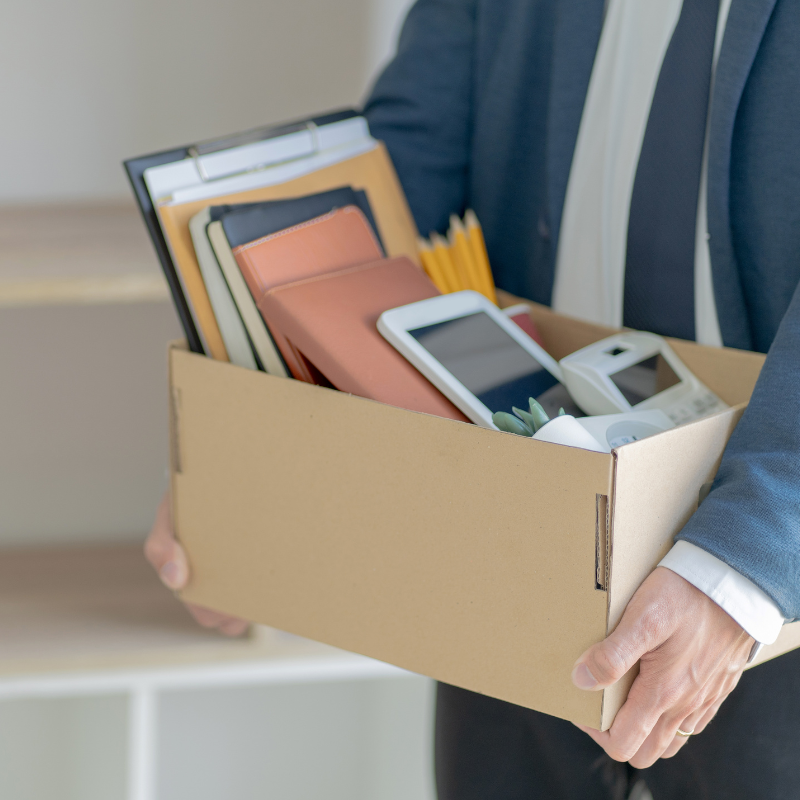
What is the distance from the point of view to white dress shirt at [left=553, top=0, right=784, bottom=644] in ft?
2.49

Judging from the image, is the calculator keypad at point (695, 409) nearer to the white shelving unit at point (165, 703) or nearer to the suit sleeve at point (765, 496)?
the suit sleeve at point (765, 496)

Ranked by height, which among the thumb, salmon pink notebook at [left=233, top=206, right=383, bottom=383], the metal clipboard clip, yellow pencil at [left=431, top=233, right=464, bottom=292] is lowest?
the thumb

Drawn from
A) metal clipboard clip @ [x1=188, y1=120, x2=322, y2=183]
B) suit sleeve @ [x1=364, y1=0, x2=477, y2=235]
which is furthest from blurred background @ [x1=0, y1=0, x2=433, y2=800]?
suit sleeve @ [x1=364, y1=0, x2=477, y2=235]

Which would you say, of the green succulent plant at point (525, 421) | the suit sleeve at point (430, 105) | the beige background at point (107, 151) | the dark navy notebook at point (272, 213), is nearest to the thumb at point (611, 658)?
the green succulent plant at point (525, 421)

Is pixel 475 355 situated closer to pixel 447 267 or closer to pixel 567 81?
pixel 447 267

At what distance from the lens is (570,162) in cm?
82

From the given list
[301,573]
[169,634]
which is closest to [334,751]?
[169,634]

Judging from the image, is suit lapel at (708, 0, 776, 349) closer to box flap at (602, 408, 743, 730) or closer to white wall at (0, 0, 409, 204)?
box flap at (602, 408, 743, 730)

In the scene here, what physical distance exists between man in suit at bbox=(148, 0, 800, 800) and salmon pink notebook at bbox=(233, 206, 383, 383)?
20 centimetres

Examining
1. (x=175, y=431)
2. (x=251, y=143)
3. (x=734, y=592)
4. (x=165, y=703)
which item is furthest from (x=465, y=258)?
(x=165, y=703)

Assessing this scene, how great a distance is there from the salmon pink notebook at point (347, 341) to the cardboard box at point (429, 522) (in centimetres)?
3

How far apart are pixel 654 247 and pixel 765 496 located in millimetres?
306

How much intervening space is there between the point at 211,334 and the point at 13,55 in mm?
694

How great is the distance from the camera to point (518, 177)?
924 mm
